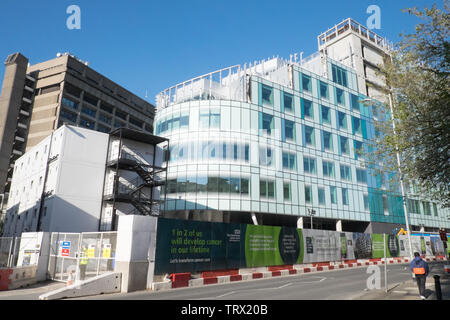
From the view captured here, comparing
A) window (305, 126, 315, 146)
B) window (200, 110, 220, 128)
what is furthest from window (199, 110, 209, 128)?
window (305, 126, 315, 146)

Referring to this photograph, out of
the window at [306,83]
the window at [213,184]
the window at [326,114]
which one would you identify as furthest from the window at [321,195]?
the window at [213,184]

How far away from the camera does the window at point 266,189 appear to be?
36.8 m

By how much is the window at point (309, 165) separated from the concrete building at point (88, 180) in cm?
1880

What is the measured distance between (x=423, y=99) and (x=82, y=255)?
18.7 metres

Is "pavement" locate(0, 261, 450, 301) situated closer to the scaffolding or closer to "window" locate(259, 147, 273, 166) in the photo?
the scaffolding

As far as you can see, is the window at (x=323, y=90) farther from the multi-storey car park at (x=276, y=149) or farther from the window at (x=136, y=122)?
the window at (x=136, y=122)

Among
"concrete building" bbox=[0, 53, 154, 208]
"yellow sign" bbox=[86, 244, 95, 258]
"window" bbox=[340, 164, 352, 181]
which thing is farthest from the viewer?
"concrete building" bbox=[0, 53, 154, 208]

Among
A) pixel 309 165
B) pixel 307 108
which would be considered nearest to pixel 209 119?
pixel 309 165

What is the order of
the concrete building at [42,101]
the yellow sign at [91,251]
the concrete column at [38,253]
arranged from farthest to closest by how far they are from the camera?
the concrete building at [42,101], the concrete column at [38,253], the yellow sign at [91,251]

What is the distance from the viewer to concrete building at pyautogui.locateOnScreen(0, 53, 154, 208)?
66.8 meters

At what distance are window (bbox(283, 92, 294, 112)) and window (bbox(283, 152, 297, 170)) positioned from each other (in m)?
6.16

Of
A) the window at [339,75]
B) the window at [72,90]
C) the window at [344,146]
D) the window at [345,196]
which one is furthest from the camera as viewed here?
the window at [72,90]

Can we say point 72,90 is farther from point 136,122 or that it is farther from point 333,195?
point 333,195

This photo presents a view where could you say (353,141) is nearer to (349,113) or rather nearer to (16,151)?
(349,113)
